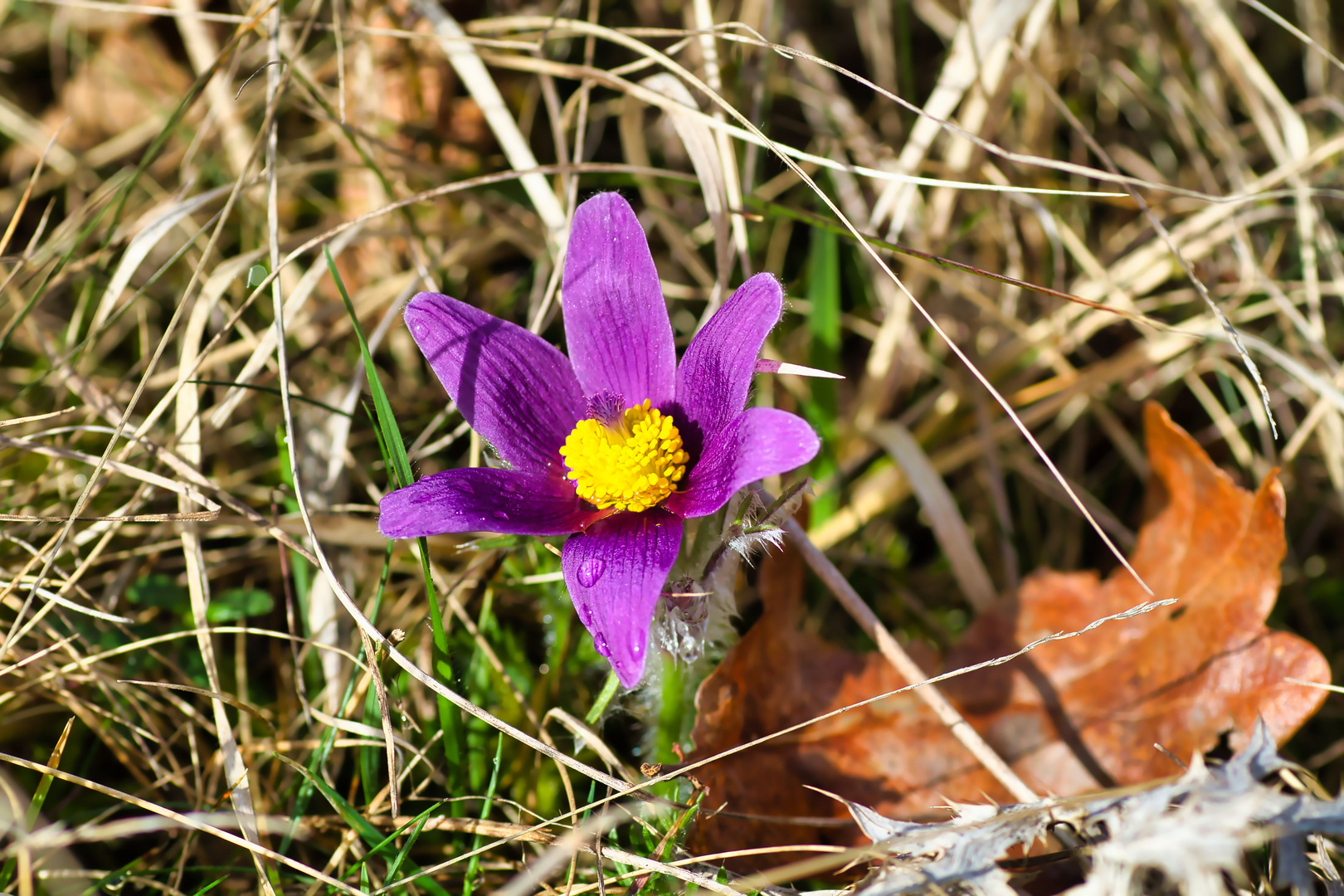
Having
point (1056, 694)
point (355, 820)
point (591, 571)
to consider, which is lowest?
point (1056, 694)

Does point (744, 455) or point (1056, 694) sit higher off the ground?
point (744, 455)

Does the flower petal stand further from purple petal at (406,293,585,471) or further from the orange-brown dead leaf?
the orange-brown dead leaf

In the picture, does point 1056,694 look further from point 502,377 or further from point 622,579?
point 502,377

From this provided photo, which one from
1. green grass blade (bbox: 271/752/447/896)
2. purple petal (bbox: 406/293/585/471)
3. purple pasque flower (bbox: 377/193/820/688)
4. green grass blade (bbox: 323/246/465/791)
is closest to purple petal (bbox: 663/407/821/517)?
purple pasque flower (bbox: 377/193/820/688)

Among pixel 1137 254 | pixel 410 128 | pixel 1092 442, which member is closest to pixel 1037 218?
pixel 1137 254

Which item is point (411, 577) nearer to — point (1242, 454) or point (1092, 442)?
point (1092, 442)

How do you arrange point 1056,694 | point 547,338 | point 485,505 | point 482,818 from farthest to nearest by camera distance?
point 547,338 < point 1056,694 < point 482,818 < point 485,505

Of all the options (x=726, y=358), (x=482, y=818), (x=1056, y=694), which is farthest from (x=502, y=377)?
(x=1056, y=694)
